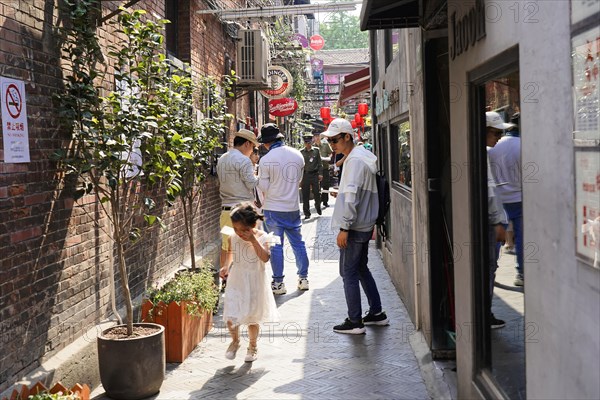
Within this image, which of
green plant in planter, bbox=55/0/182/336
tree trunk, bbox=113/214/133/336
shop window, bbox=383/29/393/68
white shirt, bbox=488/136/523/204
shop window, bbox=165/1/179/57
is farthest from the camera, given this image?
shop window, bbox=383/29/393/68

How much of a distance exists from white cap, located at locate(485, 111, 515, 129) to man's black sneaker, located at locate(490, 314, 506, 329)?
1112 mm

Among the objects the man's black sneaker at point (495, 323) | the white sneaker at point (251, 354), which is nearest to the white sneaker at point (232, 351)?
the white sneaker at point (251, 354)

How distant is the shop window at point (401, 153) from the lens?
7734mm

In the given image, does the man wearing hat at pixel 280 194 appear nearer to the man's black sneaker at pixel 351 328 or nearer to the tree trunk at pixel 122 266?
the man's black sneaker at pixel 351 328

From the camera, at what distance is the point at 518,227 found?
10.7 feet

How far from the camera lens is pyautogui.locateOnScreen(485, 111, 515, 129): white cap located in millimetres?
3542

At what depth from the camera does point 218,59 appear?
38.6ft

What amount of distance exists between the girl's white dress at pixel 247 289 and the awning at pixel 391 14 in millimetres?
2119

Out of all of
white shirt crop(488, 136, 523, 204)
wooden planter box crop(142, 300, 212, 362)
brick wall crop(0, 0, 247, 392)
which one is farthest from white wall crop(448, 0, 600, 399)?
wooden planter box crop(142, 300, 212, 362)

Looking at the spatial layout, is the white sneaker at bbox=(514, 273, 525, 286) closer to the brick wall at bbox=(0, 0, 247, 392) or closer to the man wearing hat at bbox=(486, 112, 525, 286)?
the man wearing hat at bbox=(486, 112, 525, 286)

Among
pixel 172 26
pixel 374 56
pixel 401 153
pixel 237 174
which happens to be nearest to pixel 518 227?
pixel 401 153

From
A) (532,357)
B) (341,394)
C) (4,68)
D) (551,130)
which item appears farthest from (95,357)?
(551,130)

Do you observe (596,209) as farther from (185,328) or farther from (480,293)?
(185,328)

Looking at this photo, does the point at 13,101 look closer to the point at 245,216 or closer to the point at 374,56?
the point at 245,216
